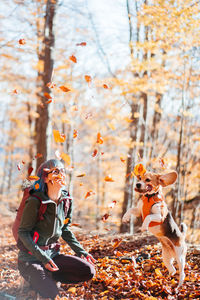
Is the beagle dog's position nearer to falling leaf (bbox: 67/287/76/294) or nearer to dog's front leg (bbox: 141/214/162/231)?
dog's front leg (bbox: 141/214/162/231)

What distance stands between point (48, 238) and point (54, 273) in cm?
44

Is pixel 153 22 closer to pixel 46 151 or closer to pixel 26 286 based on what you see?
pixel 46 151

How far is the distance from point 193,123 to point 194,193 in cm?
281

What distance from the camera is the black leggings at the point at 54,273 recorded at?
8.73ft

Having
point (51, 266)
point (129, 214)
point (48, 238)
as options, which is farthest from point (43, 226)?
point (129, 214)

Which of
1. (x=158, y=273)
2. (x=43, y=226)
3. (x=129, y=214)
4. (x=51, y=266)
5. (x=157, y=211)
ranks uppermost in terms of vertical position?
(x=157, y=211)

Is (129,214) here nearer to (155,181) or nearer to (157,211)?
(157,211)

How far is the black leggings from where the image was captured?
2662 millimetres

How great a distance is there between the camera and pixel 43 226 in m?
2.76

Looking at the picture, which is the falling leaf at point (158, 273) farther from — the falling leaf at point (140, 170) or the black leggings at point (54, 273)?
the falling leaf at point (140, 170)

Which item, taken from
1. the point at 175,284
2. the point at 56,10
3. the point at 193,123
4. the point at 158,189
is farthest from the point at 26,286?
the point at 193,123

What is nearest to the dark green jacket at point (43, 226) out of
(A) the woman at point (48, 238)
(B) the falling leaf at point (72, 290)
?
(A) the woman at point (48, 238)

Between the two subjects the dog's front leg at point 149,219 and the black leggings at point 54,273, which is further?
the black leggings at point 54,273

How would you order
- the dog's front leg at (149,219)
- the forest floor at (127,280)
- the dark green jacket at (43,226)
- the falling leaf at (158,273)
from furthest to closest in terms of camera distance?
the falling leaf at (158,273) → the forest floor at (127,280) → the dark green jacket at (43,226) → the dog's front leg at (149,219)
